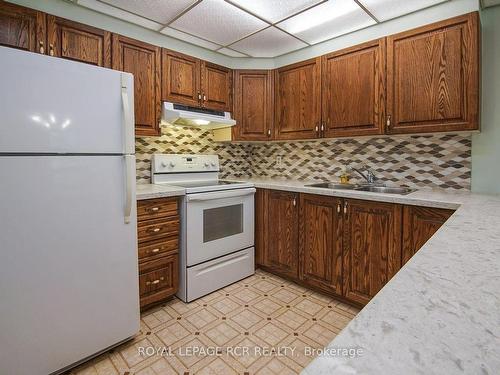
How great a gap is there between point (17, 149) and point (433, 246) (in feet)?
5.61

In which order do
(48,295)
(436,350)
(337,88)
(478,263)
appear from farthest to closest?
1. (337,88)
2. (48,295)
3. (478,263)
4. (436,350)

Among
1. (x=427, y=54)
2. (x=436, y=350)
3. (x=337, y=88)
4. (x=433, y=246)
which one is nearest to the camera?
(x=436, y=350)

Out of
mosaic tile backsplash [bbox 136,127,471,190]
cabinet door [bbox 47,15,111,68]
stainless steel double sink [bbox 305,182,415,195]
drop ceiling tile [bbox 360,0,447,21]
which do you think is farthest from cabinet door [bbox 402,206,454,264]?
cabinet door [bbox 47,15,111,68]

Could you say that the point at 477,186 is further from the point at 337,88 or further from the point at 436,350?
the point at 436,350

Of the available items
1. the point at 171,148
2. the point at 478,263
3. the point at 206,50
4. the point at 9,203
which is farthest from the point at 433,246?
the point at 206,50

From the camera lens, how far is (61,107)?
1.36 meters

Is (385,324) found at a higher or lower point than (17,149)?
lower

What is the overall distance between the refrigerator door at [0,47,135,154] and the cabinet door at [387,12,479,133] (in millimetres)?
1890

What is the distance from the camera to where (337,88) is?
240 cm

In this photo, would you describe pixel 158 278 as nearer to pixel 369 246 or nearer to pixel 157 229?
pixel 157 229

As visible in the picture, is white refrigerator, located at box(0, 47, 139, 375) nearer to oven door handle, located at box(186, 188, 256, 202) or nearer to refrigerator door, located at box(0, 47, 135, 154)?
refrigerator door, located at box(0, 47, 135, 154)

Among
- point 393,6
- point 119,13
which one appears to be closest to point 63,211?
point 119,13

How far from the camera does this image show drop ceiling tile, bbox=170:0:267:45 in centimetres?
205

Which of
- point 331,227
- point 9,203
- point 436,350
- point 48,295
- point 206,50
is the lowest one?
point 48,295
